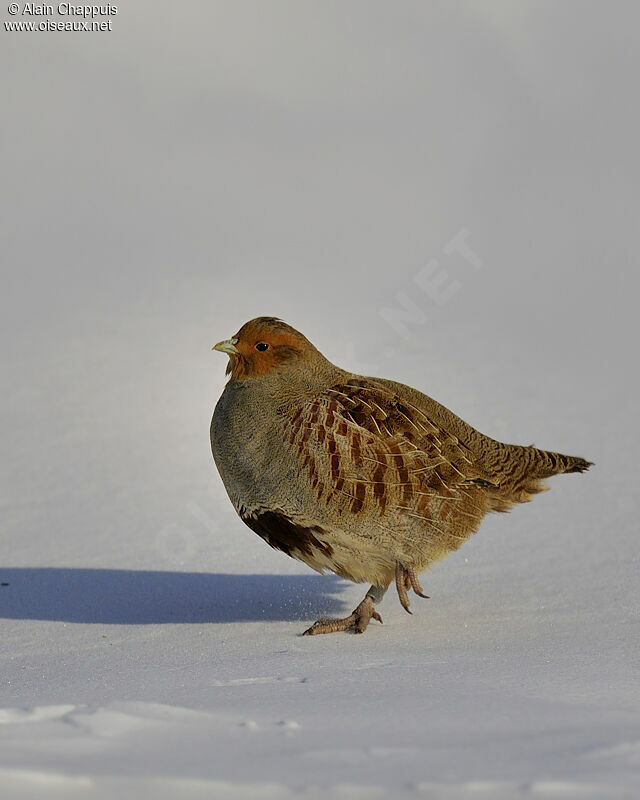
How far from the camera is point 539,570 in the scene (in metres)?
5.76

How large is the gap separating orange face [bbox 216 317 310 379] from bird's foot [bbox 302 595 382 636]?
3.57ft

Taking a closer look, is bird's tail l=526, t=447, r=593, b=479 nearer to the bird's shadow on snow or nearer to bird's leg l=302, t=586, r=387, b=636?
bird's leg l=302, t=586, r=387, b=636

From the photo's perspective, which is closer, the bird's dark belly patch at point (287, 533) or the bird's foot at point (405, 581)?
the bird's dark belly patch at point (287, 533)

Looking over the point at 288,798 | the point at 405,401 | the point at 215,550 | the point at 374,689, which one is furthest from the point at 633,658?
the point at 215,550

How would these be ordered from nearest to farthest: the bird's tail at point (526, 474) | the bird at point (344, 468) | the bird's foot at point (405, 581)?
1. the bird at point (344, 468)
2. the bird's foot at point (405, 581)
3. the bird's tail at point (526, 474)

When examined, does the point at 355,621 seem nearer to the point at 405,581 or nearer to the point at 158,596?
the point at 405,581

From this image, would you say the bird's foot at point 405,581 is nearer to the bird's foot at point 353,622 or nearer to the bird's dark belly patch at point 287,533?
the bird's foot at point 353,622

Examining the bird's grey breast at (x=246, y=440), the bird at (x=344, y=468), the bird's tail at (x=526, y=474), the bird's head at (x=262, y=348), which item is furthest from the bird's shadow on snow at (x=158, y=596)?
the bird's head at (x=262, y=348)

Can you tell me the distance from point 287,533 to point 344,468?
39 cm

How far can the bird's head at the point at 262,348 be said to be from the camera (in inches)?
199

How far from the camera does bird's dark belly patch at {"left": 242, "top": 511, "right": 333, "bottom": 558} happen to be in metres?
4.86

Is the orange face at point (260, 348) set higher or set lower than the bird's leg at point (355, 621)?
higher

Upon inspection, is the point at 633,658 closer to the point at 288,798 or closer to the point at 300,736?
the point at 300,736

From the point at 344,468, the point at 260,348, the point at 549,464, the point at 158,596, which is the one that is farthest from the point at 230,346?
the point at 549,464
